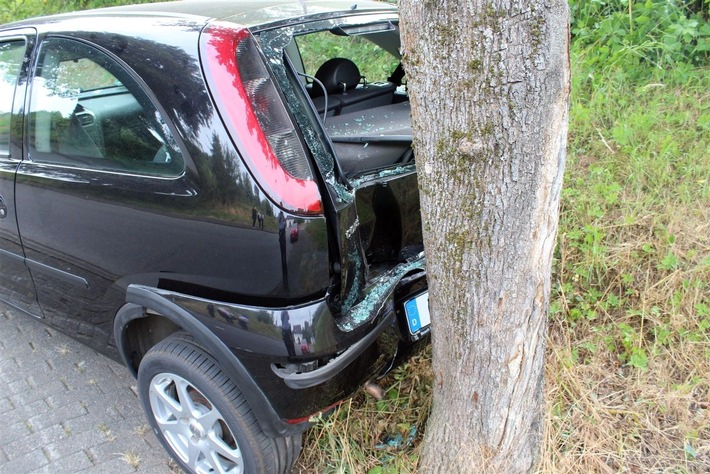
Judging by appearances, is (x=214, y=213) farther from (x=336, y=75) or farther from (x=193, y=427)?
(x=336, y=75)

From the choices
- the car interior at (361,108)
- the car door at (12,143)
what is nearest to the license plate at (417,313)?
the car interior at (361,108)

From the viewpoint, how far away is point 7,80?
2664 millimetres

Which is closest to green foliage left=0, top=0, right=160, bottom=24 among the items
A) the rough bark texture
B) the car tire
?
the car tire

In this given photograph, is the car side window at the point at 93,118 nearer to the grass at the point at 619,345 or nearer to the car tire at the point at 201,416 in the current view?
the car tire at the point at 201,416

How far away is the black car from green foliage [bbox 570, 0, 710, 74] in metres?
1.89

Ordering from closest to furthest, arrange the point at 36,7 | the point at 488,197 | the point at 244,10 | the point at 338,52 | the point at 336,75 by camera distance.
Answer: the point at 488,197 < the point at 244,10 < the point at 336,75 < the point at 338,52 < the point at 36,7

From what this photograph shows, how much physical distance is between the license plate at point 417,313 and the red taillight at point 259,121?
54 centimetres

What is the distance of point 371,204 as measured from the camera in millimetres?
2162

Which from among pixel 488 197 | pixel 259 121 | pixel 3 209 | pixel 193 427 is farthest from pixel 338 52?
pixel 488 197

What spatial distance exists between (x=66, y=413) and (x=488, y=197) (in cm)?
233

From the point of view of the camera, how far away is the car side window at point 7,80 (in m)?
2.60

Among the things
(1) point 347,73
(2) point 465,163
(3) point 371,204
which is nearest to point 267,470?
(3) point 371,204

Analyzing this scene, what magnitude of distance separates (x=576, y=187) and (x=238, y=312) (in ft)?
6.26

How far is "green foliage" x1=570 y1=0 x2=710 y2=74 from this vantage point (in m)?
3.50
